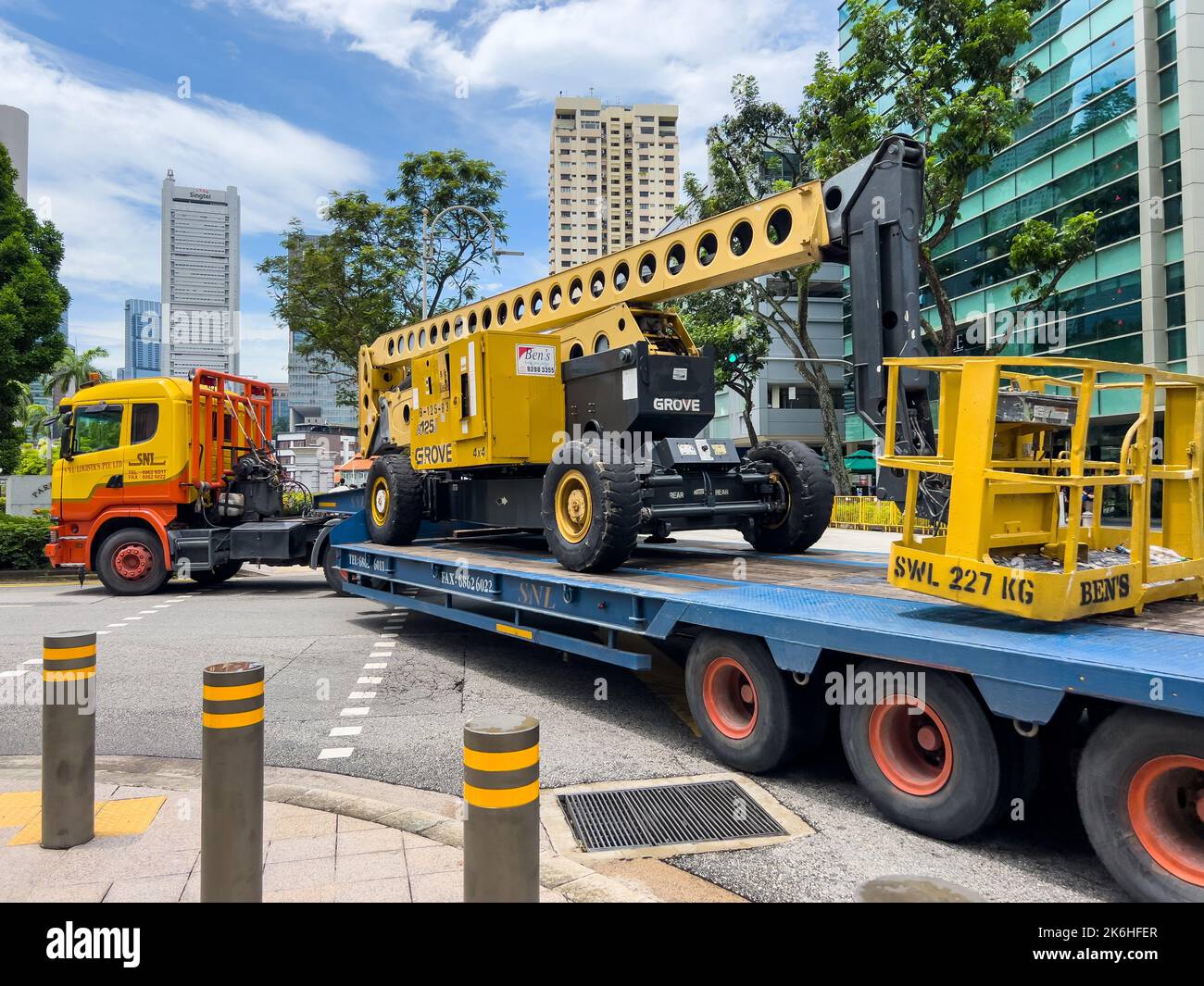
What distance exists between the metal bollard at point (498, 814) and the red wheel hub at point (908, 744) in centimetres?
225

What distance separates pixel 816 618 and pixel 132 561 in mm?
12462

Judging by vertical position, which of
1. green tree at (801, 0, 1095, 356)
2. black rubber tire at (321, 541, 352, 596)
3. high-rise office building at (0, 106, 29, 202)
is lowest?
black rubber tire at (321, 541, 352, 596)

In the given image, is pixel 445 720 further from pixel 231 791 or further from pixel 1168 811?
pixel 1168 811

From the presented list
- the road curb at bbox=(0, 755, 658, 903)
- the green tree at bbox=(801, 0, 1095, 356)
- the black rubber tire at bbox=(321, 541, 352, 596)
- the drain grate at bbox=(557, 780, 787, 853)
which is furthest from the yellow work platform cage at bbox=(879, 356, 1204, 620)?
the green tree at bbox=(801, 0, 1095, 356)

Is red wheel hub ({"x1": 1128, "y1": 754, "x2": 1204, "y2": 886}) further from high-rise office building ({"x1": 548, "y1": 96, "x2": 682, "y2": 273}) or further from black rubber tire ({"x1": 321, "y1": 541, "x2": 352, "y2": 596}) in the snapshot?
high-rise office building ({"x1": 548, "y1": 96, "x2": 682, "y2": 273})

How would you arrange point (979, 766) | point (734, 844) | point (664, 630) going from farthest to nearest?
point (664, 630)
point (734, 844)
point (979, 766)

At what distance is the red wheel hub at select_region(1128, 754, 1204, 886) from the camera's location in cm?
330

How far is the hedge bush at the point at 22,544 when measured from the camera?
55.7 feet

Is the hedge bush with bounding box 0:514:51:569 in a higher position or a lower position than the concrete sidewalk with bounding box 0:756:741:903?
higher

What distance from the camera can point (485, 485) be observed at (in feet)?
32.1

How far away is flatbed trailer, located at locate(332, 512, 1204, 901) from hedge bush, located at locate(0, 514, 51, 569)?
14840 millimetres

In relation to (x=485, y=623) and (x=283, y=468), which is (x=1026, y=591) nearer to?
(x=485, y=623)

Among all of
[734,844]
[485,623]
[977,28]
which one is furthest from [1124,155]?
[734,844]
